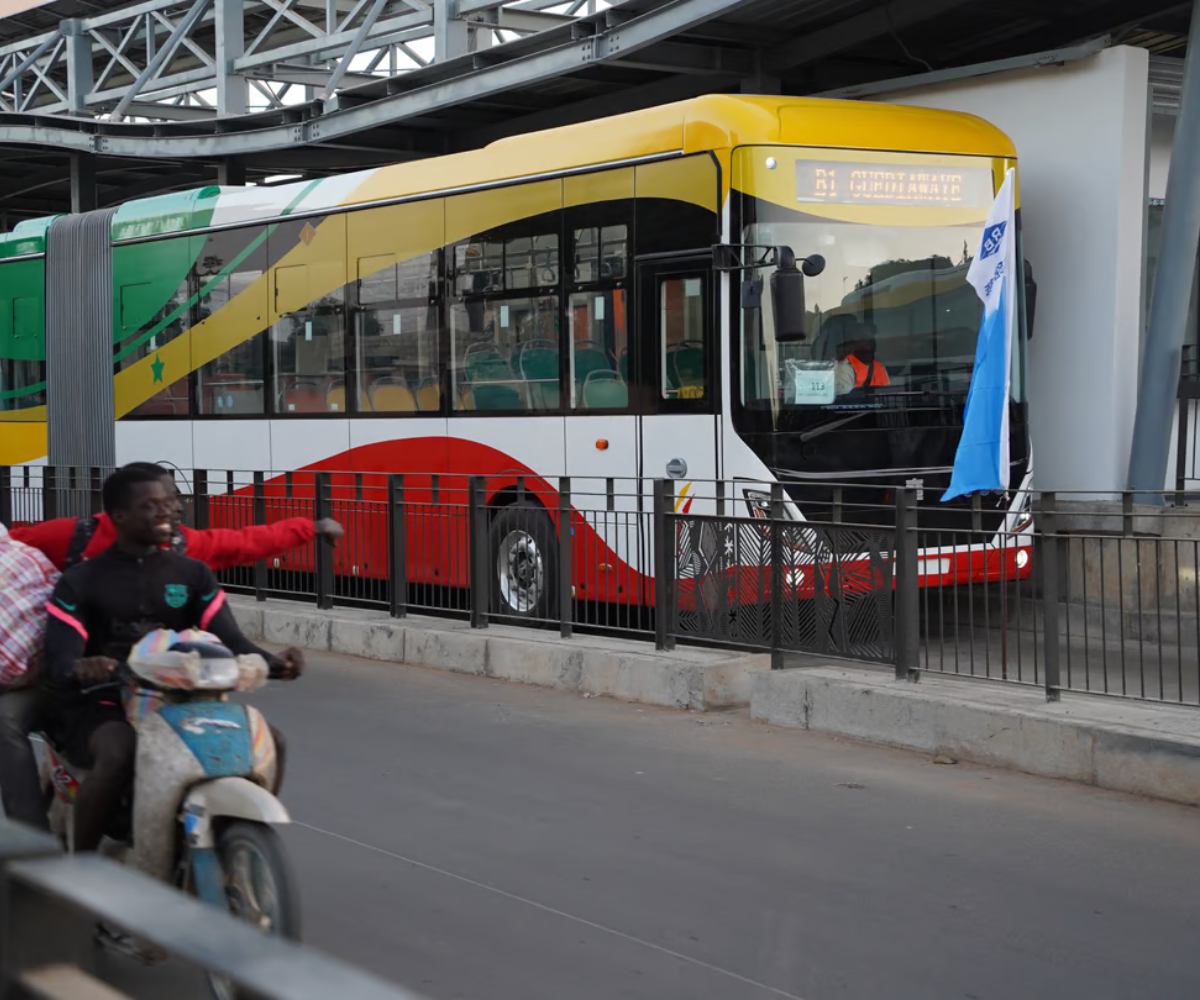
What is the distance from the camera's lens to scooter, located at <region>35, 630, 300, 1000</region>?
4.42 meters

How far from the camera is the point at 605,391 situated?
492 inches

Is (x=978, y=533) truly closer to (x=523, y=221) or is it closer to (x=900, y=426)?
(x=900, y=426)

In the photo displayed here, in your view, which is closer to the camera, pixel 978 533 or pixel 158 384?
pixel 978 533

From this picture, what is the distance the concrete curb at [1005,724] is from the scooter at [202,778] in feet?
13.5

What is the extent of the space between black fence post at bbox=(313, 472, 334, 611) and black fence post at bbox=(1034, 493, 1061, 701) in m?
6.19

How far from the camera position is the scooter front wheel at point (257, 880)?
4.27m

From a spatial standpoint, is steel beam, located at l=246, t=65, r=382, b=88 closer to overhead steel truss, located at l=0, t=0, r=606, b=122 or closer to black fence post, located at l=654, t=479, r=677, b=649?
overhead steel truss, located at l=0, t=0, r=606, b=122

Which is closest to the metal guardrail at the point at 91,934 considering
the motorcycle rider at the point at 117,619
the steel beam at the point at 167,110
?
the motorcycle rider at the point at 117,619

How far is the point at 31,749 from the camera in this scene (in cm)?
514

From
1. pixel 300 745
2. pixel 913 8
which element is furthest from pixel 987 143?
pixel 300 745

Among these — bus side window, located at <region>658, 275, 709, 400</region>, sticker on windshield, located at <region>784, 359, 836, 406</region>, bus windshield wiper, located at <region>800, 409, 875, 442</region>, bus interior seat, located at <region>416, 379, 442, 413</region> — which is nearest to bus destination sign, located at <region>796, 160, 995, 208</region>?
bus side window, located at <region>658, 275, 709, 400</region>

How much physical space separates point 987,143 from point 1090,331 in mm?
2729

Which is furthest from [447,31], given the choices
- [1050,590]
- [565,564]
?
[1050,590]

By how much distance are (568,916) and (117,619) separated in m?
1.79
